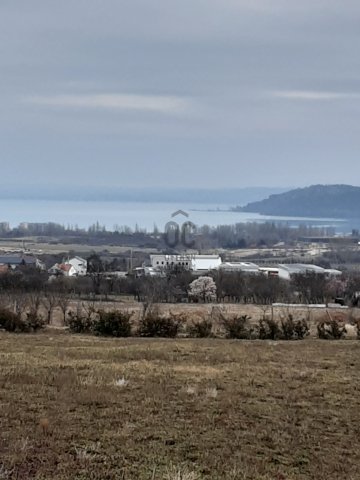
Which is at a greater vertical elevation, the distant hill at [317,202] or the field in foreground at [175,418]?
the distant hill at [317,202]

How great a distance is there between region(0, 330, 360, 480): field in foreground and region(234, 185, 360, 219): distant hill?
424 ft

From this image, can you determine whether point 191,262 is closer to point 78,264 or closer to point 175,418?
point 78,264

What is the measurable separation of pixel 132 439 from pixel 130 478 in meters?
0.95

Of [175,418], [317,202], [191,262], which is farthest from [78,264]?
[317,202]

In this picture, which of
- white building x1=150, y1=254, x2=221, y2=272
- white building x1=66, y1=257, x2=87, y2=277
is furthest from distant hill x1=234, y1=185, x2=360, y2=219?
white building x1=66, y1=257, x2=87, y2=277

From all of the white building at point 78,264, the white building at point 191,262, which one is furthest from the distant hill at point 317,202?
the white building at point 78,264

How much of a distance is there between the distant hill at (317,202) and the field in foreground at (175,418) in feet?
424

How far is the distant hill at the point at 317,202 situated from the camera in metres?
136

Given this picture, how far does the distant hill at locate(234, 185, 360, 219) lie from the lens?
136200 mm

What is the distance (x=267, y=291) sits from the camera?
39.4m

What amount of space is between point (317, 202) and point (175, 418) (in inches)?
5527

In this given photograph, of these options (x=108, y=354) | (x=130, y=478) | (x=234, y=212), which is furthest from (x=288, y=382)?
(x=234, y=212)

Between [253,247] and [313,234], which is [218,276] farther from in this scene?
[313,234]

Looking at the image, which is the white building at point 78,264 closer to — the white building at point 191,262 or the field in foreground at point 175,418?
the white building at point 191,262
